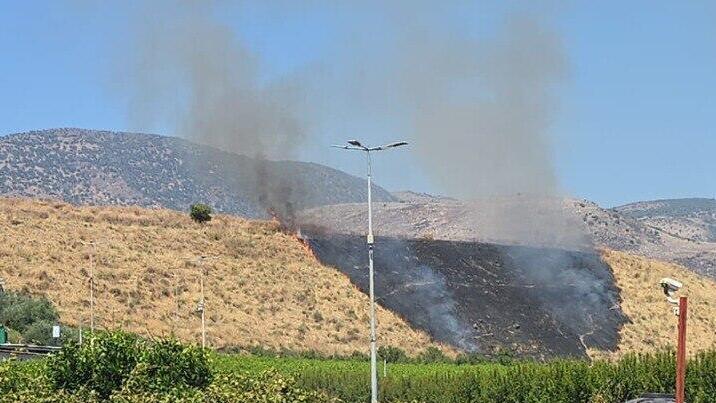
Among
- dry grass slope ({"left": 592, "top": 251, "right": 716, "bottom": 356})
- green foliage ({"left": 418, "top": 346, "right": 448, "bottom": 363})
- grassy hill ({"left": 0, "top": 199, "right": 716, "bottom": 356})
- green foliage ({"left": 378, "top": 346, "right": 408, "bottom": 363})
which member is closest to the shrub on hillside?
grassy hill ({"left": 0, "top": 199, "right": 716, "bottom": 356})

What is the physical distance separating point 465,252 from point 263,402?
3028 inches

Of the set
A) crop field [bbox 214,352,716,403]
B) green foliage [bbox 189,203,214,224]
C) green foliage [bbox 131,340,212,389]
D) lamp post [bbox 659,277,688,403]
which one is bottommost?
crop field [bbox 214,352,716,403]

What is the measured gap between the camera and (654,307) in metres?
102

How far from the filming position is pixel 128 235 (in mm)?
97125

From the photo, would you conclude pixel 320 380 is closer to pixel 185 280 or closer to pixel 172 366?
pixel 172 366

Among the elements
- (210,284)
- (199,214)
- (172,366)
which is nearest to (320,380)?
(172,366)

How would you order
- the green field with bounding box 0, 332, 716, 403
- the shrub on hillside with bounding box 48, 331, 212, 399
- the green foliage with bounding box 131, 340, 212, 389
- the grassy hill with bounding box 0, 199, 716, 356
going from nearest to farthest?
the green field with bounding box 0, 332, 716, 403
the green foliage with bounding box 131, 340, 212, 389
the shrub on hillside with bounding box 48, 331, 212, 399
the grassy hill with bounding box 0, 199, 716, 356

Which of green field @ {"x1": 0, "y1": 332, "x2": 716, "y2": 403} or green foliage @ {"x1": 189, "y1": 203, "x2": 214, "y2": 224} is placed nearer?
green field @ {"x1": 0, "y1": 332, "x2": 716, "y2": 403}

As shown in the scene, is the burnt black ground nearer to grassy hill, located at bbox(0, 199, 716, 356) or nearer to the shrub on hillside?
grassy hill, located at bbox(0, 199, 716, 356)

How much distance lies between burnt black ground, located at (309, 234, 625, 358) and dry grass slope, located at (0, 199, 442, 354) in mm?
2612

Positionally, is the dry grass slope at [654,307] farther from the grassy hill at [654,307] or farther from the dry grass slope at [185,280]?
the dry grass slope at [185,280]

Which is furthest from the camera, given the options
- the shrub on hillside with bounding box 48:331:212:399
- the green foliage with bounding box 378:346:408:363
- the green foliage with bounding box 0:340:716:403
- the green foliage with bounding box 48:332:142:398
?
the green foliage with bounding box 378:346:408:363

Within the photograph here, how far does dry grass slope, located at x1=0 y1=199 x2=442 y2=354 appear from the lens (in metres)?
79.6

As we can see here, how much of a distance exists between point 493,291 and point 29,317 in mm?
38462
